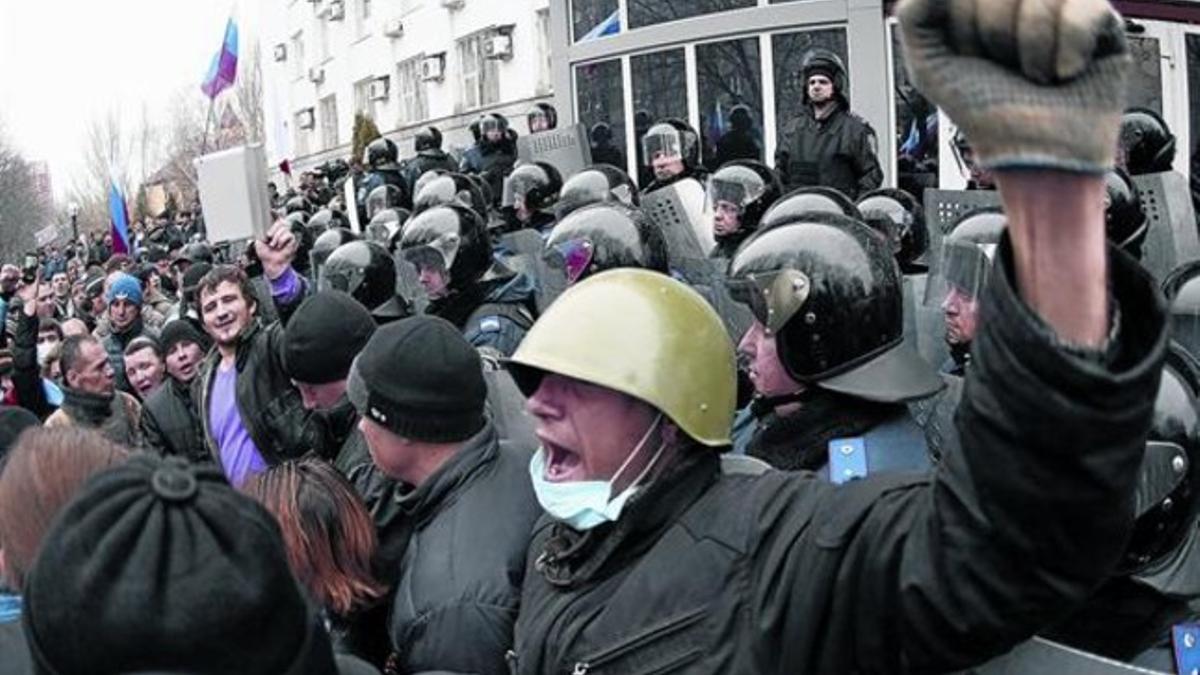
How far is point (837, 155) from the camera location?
794cm

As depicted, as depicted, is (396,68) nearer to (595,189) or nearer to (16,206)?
(16,206)

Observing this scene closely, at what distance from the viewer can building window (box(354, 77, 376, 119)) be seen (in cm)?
3400

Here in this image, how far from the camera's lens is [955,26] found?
4.23ft

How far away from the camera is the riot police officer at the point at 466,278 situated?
5.29m

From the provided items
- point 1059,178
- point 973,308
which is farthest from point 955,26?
point 973,308

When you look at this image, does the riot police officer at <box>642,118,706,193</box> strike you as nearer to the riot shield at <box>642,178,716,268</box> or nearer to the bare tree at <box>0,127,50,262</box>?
the riot shield at <box>642,178,716,268</box>

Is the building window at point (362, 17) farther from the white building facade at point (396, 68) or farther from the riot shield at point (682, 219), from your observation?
the riot shield at point (682, 219)

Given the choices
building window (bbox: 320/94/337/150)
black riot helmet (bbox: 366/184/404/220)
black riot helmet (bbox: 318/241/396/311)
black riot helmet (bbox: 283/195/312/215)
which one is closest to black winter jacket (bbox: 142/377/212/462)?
black riot helmet (bbox: 318/241/396/311)

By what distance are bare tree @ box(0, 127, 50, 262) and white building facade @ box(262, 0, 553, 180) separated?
8.95m

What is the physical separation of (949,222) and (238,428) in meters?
2.77

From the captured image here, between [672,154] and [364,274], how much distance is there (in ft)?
7.98

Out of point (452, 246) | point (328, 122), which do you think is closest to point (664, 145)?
point (452, 246)

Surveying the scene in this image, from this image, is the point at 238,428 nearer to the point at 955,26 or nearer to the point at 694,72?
the point at 955,26

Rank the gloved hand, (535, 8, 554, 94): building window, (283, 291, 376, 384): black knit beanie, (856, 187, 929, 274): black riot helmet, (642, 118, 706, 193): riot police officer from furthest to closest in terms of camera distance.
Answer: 1. (535, 8, 554, 94): building window
2. (642, 118, 706, 193): riot police officer
3. (856, 187, 929, 274): black riot helmet
4. (283, 291, 376, 384): black knit beanie
5. the gloved hand
